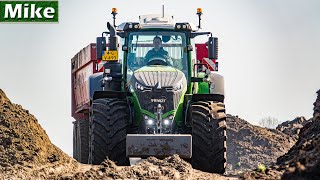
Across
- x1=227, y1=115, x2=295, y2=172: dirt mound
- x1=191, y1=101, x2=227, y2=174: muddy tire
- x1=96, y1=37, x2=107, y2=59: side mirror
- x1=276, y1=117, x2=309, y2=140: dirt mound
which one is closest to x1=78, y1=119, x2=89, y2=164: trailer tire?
x1=96, y1=37, x2=107, y2=59: side mirror

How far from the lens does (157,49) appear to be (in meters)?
14.9

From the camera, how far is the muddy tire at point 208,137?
13.9 m

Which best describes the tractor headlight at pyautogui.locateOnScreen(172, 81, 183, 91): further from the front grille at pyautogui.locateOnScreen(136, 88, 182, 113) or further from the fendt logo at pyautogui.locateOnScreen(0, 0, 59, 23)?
the fendt logo at pyautogui.locateOnScreen(0, 0, 59, 23)

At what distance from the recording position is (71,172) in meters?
13.8

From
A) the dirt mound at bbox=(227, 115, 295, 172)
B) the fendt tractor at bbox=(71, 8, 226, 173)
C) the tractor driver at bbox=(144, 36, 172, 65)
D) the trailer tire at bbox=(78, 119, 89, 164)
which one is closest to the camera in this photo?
the fendt tractor at bbox=(71, 8, 226, 173)

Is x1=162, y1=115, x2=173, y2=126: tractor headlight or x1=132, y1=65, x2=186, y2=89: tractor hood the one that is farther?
x1=132, y1=65, x2=186, y2=89: tractor hood

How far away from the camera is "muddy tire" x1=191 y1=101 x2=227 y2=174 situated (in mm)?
13867

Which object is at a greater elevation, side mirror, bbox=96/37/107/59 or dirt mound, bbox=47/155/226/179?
side mirror, bbox=96/37/107/59

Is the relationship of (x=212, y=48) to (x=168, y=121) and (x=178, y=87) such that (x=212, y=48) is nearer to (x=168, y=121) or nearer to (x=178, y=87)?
(x=178, y=87)

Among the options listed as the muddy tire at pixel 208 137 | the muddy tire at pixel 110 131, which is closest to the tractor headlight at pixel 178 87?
the muddy tire at pixel 208 137

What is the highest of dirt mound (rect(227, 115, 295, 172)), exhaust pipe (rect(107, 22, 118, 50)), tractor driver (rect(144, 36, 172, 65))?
exhaust pipe (rect(107, 22, 118, 50))

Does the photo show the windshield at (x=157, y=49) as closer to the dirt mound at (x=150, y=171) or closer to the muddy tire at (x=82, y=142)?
the dirt mound at (x=150, y=171)

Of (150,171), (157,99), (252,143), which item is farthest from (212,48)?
(252,143)

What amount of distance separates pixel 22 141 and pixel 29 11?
5.10m
